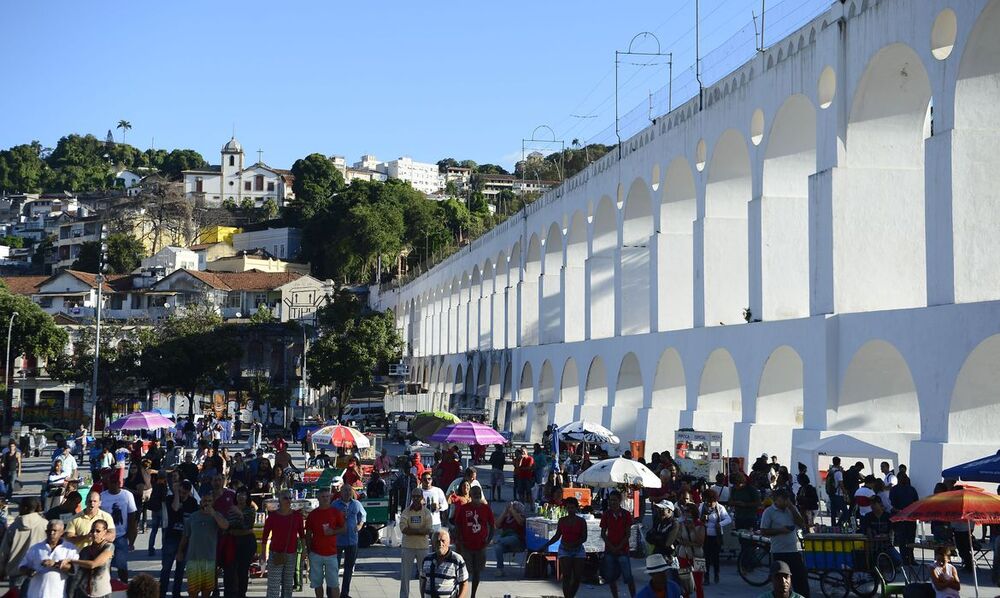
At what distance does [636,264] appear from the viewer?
36.2 m

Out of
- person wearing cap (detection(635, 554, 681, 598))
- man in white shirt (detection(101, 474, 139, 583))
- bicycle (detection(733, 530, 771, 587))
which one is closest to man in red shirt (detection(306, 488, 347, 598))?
man in white shirt (detection(101, 474, 139, 583))

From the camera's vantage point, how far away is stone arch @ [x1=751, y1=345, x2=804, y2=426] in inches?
1037

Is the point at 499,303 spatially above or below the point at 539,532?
Result: above

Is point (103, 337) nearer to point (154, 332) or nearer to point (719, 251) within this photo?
point (154, 332)

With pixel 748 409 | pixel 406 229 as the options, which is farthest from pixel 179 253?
pixel 748 409

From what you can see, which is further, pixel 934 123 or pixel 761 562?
pixel 934 123

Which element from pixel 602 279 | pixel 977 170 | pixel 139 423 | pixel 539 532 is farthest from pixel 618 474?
pixel 602 279

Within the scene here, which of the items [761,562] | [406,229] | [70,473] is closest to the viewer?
[761,562]

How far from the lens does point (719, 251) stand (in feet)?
99.0

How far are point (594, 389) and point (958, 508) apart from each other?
2718cm

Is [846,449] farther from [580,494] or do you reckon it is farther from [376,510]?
[376,510]

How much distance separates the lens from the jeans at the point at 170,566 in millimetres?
13445

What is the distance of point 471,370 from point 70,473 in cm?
3771

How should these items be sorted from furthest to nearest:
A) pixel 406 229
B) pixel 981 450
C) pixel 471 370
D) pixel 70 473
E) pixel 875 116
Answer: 1. pixel 406 229
2. pixel 471 370
3. pixel 875 116
4. pixel 70 473
5. pixel 981 450
